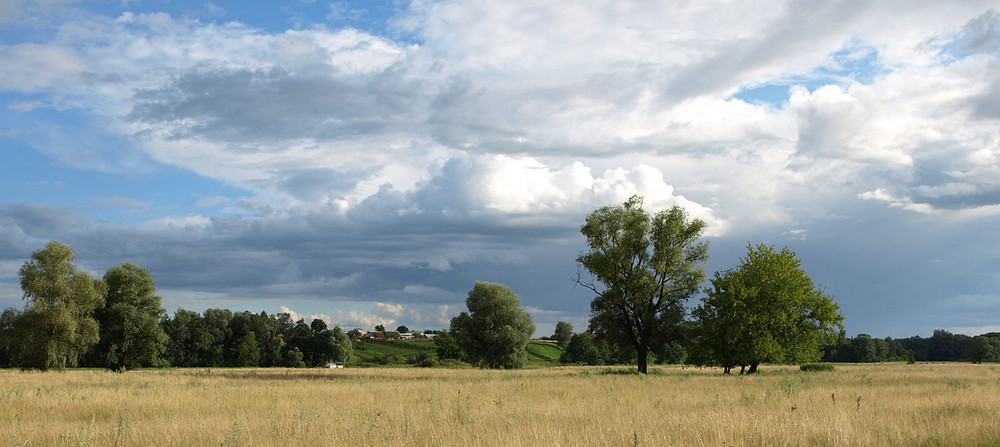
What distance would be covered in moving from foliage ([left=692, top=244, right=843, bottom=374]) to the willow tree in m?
1.85

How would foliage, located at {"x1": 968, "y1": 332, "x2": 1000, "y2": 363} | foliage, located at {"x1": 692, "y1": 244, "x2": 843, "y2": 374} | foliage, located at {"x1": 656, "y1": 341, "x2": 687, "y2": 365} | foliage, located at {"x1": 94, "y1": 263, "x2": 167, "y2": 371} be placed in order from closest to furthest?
foliage, located at {"x1": 692, "y1": 244, "x2": 843, "y2": 374}, foliage, located at {"x1": 94, "y1": 263, "x2": 167, "y2": 371}, foliage, located at {"x1": 656, "y1": 341, "x2": 687, "y2": 365}, foliage, located at {"x1": 968, "y1": 332, "x2": 1000, "y2": 363}

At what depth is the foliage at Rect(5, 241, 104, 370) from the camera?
157 ft

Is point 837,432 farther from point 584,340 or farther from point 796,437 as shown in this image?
point 584,340

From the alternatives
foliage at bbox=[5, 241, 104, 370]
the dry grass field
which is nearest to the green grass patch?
foliage at bbox=[5, 241, 104, 370]

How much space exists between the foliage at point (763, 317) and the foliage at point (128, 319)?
46.8 m

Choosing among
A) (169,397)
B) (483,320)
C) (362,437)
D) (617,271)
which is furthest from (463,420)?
(483,320)

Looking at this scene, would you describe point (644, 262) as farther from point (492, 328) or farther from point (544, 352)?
point (544, 352)

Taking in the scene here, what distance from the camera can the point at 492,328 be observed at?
5806cm

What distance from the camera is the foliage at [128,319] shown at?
54.4 metres

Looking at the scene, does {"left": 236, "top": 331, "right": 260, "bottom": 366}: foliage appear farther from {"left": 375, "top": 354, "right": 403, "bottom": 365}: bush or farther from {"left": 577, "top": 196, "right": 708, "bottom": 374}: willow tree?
{"left": 577, "top": 196, "right": 708, "bottom": 374}: willow tree

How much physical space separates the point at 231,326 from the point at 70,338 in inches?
2360

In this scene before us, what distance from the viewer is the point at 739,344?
129 feet

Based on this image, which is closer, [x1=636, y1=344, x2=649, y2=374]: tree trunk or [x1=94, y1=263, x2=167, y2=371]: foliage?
[x1=636, y1=344, x2=649, y2=374]: tree trunk

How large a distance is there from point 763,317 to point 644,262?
26.9ft
